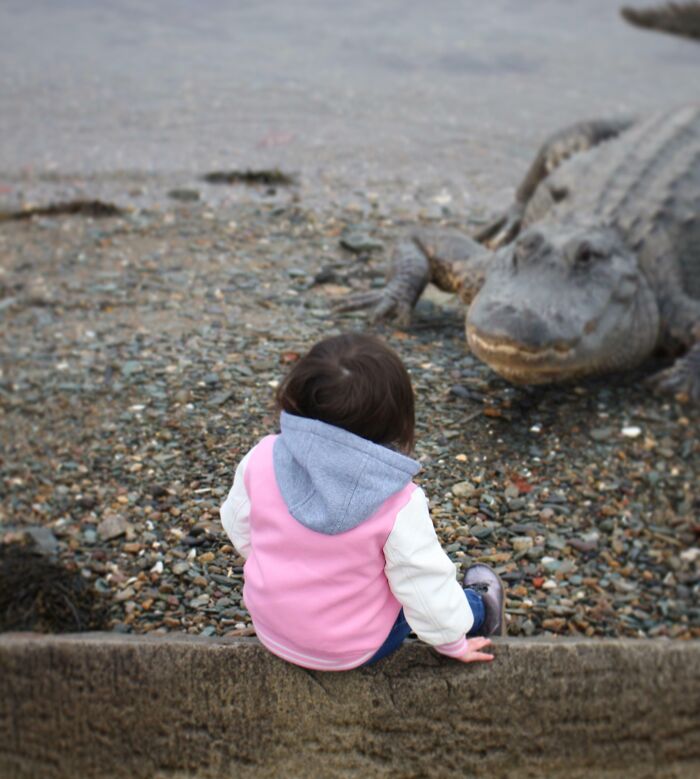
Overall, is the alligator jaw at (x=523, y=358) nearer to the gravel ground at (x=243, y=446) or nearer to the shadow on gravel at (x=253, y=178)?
the gravel ground at (x=243, y=446)

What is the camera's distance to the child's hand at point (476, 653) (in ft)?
8.07

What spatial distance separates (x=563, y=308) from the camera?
4.11 meters

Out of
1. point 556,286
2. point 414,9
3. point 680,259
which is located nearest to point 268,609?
point 556,286

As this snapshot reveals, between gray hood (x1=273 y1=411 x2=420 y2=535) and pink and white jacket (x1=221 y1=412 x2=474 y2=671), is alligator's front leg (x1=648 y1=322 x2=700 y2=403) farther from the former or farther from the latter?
gray hood (x1=273 y1=411 x2=420 y2=535)

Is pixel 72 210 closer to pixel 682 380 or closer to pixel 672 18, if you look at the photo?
pixel 682 380

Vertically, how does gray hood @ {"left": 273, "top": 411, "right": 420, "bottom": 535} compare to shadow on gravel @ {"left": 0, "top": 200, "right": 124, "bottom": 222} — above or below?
above

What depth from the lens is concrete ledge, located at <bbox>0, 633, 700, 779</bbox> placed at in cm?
250

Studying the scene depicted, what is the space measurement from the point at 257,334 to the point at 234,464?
0.99 meters

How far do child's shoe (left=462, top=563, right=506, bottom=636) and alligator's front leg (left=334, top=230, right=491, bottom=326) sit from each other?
212 cm

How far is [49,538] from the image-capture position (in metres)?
3.57

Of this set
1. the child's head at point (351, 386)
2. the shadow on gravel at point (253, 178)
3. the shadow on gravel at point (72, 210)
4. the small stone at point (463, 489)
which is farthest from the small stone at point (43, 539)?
the shadow on gravel at point (253, 178)

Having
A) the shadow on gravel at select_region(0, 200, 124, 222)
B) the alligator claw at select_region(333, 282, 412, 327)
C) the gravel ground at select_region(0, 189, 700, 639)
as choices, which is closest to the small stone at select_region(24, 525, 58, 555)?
the gravel ground at select_region(0, 189, 700, 639)

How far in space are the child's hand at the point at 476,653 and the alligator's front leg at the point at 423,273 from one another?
2.41 m

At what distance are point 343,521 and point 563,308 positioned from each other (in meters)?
2.20
